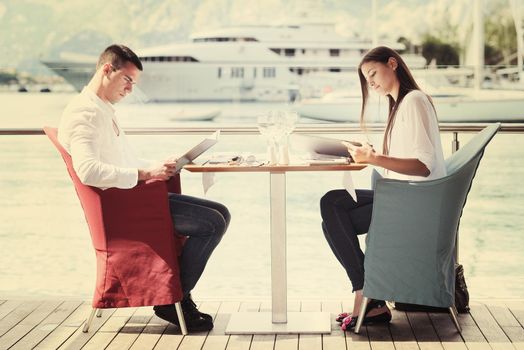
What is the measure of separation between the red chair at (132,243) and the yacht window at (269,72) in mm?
21937

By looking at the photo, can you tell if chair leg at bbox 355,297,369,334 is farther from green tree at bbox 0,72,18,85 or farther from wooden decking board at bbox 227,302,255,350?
green tree at bbox 0,72,18,85

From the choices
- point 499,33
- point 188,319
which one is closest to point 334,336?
point 188,319

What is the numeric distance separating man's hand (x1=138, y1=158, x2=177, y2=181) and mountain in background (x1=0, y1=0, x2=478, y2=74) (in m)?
21.6

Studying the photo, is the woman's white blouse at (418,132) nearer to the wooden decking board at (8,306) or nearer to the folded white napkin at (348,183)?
the folded white napkin at (348,183)

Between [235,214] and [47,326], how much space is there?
67.1 feet

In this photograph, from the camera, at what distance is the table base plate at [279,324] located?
9.75 ft

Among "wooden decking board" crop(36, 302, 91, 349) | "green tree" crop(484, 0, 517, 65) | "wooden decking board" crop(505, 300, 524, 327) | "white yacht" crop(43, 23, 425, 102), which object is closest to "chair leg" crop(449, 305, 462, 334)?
"wooden decking board" crop(505, 300, 524, 327)

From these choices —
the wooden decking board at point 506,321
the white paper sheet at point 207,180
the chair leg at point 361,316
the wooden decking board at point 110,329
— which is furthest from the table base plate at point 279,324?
the wooden decking board at point 506,321

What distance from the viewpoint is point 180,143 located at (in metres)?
28.9

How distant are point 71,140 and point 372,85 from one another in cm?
110

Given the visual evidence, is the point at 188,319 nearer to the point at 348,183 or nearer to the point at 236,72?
the point at 348,183

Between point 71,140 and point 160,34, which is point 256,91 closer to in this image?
point 160,34

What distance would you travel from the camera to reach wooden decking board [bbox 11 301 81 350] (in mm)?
2887

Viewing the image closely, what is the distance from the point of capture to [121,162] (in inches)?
113
